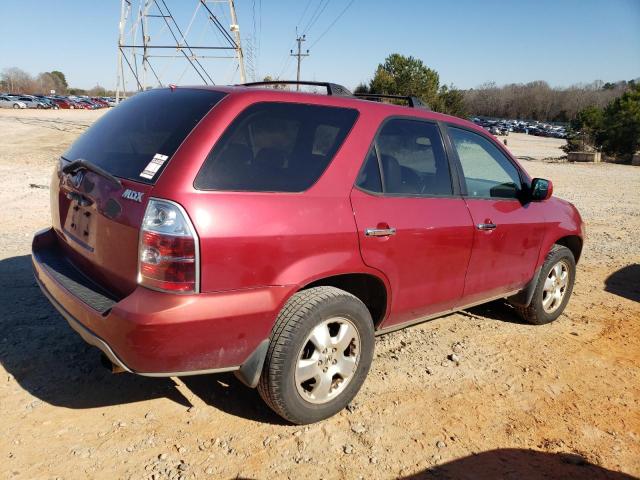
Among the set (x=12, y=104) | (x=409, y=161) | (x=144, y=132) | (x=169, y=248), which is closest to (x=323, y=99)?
(x=409, y=161)

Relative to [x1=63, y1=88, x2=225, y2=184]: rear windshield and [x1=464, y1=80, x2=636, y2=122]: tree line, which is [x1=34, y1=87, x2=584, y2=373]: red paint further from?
[x1=464, y1=80, x2=636, y2=122]: tree line

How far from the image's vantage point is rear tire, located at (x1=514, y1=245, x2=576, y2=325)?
4.37 meters

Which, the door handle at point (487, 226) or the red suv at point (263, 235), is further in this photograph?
the door handle at point (487, 226)

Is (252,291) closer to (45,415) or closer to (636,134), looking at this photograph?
(45,415)

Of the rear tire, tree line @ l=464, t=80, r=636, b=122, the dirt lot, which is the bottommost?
the dirt lot

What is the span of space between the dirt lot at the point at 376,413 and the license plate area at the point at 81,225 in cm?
96

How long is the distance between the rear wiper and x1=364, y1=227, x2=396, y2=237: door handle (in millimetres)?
1330

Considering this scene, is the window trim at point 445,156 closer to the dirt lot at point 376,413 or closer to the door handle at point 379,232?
the door handle at point 379,232

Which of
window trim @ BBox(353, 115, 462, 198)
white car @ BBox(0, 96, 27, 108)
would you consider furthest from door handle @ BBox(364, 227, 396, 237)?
white car @ BBox(0, 96, 27, 108)

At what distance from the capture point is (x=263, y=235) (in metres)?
2.41

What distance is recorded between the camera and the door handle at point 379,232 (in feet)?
9.30

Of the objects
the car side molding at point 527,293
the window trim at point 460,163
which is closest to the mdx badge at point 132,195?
the window trim at point 460,163

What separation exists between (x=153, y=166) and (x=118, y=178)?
0.25 metres

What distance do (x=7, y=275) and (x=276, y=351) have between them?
3.51 meters
